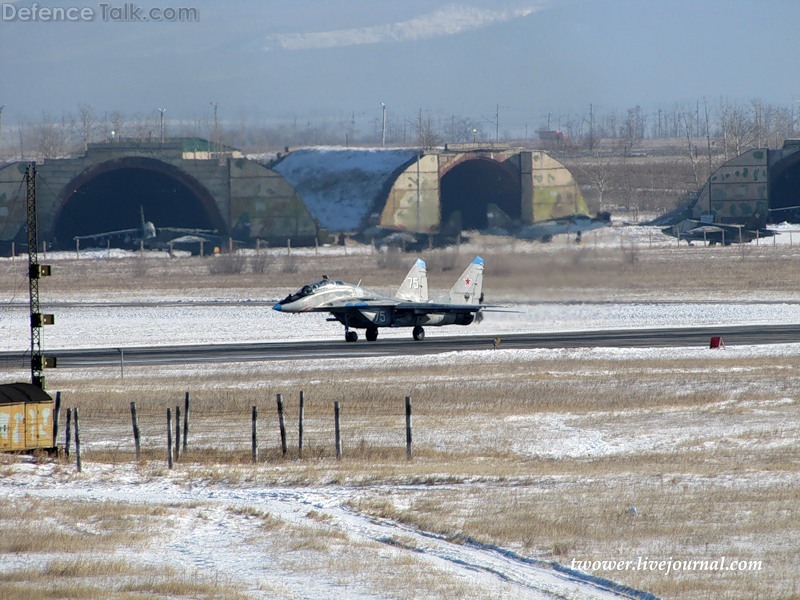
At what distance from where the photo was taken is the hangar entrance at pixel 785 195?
110 m

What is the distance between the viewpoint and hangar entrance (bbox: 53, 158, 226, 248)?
10094 centimetres

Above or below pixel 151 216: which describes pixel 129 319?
below

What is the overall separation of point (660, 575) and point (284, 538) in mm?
5919

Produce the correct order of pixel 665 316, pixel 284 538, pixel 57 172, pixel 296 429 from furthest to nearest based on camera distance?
pixel 57 172 → pixel 665 316 → pixel 296 429 → pixel 284 538

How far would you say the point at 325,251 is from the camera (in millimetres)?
99625

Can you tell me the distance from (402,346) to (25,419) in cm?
2337

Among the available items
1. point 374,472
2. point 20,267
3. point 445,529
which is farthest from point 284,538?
point 20,267

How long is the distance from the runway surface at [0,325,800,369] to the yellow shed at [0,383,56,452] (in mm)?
15793

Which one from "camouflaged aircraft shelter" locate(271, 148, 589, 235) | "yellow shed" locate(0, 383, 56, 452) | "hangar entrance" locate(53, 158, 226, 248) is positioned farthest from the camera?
"camouflaged aircraft shelter" locate(271, 148, 589, 235)

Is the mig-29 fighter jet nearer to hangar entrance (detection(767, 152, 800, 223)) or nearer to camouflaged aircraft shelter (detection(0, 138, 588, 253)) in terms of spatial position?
camouflaged aircraft shelter (detection(0, 138, 588, 253))

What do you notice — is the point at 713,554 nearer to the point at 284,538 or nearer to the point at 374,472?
the point at 284,538

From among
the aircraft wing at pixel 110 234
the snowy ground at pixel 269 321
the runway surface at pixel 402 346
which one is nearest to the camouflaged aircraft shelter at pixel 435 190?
the aircraft wing at pixel 110 234

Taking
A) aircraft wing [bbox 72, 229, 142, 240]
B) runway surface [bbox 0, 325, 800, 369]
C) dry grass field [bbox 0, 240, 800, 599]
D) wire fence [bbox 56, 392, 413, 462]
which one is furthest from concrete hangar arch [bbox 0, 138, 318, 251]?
wire fence [bbox 56, 392, 413, 462]

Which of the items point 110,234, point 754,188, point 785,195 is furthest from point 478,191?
point 110,234
